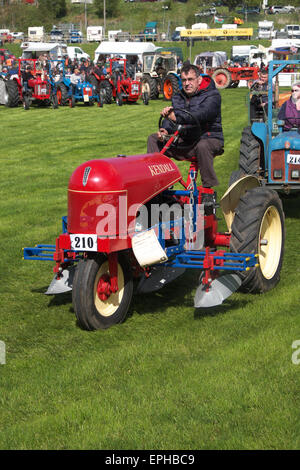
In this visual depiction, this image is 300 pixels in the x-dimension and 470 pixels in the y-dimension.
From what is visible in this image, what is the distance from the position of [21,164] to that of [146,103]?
12.9m

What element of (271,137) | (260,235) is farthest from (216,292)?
(271,137)

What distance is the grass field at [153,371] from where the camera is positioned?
3.42 meters

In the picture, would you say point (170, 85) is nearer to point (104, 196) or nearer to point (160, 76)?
point (160, 76)

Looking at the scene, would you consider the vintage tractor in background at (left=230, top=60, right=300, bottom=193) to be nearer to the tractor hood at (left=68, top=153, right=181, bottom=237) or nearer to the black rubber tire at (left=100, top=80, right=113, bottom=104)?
the tractor hood at (left=68, top=153, right=181, bottom=237)

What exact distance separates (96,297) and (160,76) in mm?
25014

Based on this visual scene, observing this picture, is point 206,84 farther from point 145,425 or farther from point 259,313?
point 145,425

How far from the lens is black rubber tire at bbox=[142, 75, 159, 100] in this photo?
85.1 feet

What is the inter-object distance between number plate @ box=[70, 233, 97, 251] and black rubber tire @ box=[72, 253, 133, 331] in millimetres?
98

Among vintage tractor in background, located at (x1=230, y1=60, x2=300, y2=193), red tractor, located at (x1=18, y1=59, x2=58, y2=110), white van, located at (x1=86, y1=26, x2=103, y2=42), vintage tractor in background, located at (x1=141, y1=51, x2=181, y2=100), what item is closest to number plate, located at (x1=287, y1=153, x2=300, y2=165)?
vintage tractor in background, located at (x1=230, y1=60, x2=300, y2=193)

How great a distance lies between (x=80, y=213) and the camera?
4816 mm

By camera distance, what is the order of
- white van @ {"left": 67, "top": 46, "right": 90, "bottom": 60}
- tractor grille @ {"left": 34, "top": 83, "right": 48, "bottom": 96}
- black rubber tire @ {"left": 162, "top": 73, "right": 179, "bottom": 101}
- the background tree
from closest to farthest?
tractor grille @ {"left": 34, "top": 83, "right": 48, "bottom": 96} < black rubber tire @ {"left": 162, "top": 73, "right": 179, "bottom": 101} < white van @ {"left": 67, "top": 46, "right": 90, "bottom": 60} < the background tree

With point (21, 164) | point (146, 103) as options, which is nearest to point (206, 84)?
point (21, 164)

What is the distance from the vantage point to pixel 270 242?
6043mm

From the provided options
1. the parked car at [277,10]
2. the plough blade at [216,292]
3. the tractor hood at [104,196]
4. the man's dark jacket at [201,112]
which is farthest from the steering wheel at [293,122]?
the parked car at [277,10]
